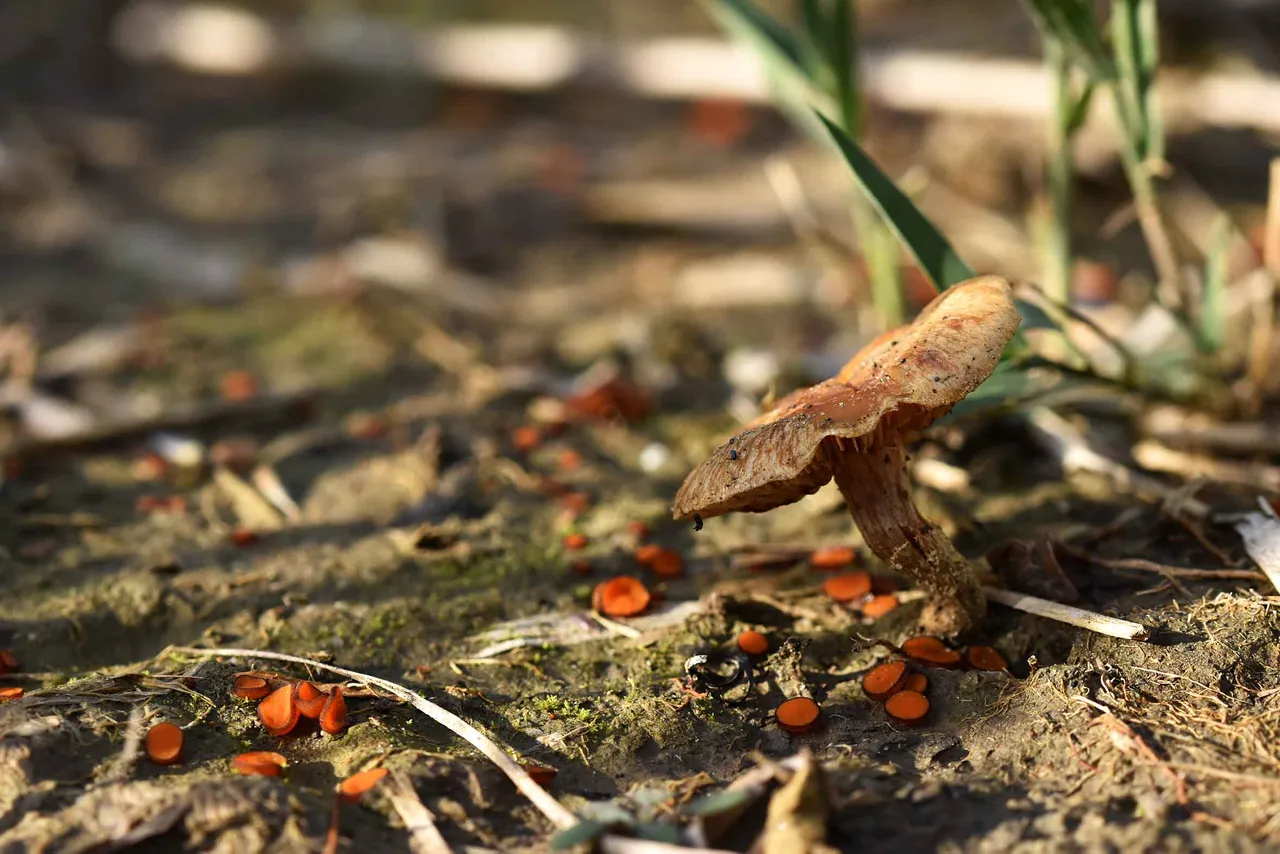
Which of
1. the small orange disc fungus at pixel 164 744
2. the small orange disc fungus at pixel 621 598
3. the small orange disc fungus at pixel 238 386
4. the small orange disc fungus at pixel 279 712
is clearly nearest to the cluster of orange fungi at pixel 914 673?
the small orange disc fungus at pixel 621 598

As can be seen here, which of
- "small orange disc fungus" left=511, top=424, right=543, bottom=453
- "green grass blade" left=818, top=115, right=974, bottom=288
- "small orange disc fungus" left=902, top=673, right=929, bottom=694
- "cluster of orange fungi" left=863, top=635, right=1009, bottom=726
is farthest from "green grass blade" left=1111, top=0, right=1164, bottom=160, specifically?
"small orange disc fungus" left=511, top=424, right=543, bottom=453

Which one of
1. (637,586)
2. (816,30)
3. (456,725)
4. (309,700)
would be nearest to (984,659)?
(637,586)

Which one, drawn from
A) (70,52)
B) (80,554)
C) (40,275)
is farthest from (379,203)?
(70,52)

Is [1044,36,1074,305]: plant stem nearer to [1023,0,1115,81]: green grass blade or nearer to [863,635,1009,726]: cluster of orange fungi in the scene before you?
[1023,0,1115,81]: green grass blade

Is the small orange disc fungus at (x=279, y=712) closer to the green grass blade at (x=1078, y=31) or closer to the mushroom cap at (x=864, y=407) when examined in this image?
the mushroom cap at (x=864, y=407)

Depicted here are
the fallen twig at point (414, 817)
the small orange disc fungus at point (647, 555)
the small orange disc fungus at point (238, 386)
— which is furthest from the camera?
the small orange disc fungus at point (238, 386)

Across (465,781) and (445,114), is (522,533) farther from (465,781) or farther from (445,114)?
(445,114)

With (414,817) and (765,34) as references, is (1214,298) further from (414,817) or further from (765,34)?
(414,817)
